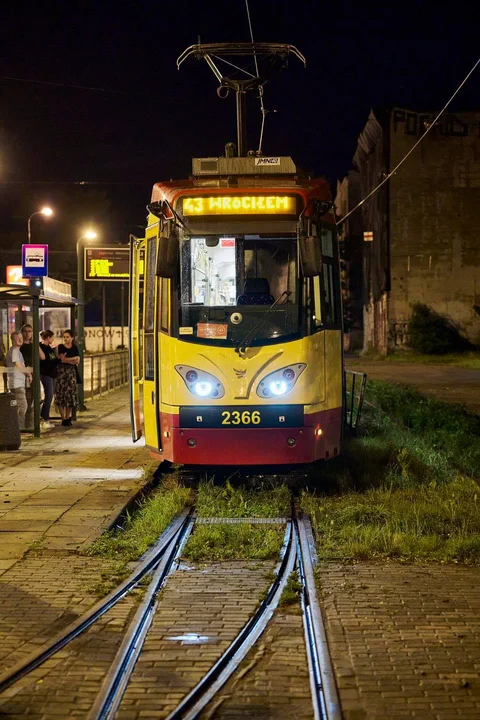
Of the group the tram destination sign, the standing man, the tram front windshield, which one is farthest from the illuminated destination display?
the tram destination sign

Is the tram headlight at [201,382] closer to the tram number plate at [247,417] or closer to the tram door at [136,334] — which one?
the tram number plate at [247,417]

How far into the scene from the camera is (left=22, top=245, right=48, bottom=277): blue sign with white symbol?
2431 centimetres

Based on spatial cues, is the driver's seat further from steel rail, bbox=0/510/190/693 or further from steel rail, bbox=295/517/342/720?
steel rail, bbox=295/517/342/720

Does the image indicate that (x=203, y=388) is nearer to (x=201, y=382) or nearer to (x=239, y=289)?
(x=201, y=382)

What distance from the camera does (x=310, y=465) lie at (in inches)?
522

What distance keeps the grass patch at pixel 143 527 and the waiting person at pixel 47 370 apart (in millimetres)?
8129

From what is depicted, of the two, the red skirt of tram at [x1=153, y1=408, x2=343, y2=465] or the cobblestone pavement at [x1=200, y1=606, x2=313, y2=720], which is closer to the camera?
the cobblestone pavement at [x1=200, y1=606, x2=313, y2=720]

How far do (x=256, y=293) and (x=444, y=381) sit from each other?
27.9 metres

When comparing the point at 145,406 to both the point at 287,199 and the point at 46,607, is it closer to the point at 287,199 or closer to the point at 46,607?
the point at 287,199

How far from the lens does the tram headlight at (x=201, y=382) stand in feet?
37.7

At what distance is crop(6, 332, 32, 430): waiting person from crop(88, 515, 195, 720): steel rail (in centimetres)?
970

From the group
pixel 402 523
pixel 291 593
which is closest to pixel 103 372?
pixel 402 523

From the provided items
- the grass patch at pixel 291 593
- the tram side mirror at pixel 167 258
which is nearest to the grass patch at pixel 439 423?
the tram side mirror at pixel 167 258

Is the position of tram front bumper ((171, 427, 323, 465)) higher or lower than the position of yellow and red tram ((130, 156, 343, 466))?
lower
